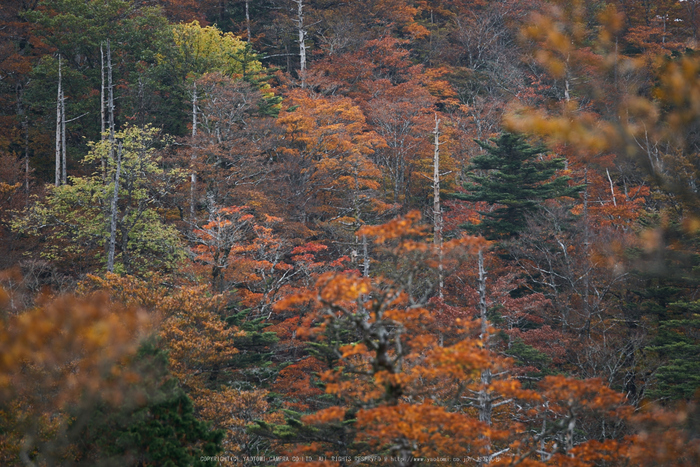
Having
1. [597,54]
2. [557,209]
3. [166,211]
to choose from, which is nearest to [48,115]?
[166,211]

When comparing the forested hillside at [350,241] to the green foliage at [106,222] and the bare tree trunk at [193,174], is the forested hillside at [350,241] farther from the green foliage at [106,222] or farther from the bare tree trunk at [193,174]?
the bare tree trunk at [193,174]

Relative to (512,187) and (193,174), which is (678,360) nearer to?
(512,187)

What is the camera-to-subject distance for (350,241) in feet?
74.6

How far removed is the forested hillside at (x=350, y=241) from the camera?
Answer: 230 inches

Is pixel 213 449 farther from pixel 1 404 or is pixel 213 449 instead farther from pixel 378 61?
pixel 378 61

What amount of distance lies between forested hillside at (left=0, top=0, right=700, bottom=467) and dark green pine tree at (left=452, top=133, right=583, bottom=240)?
12cm

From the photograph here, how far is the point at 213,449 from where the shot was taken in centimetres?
933

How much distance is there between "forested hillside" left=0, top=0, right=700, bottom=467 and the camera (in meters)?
5.84

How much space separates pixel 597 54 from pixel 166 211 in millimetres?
23131

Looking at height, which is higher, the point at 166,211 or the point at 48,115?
the point at 48,115

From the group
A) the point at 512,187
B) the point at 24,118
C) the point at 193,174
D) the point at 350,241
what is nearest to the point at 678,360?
the point at 512,187

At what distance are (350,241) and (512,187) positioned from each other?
7.53 metres

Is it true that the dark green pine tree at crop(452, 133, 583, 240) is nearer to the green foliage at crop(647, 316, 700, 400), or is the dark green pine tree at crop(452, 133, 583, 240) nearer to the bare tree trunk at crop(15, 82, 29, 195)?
the green foliage at crop(647, 316, 700, 400)

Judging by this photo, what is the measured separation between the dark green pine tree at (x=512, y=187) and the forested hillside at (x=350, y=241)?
12 cm
